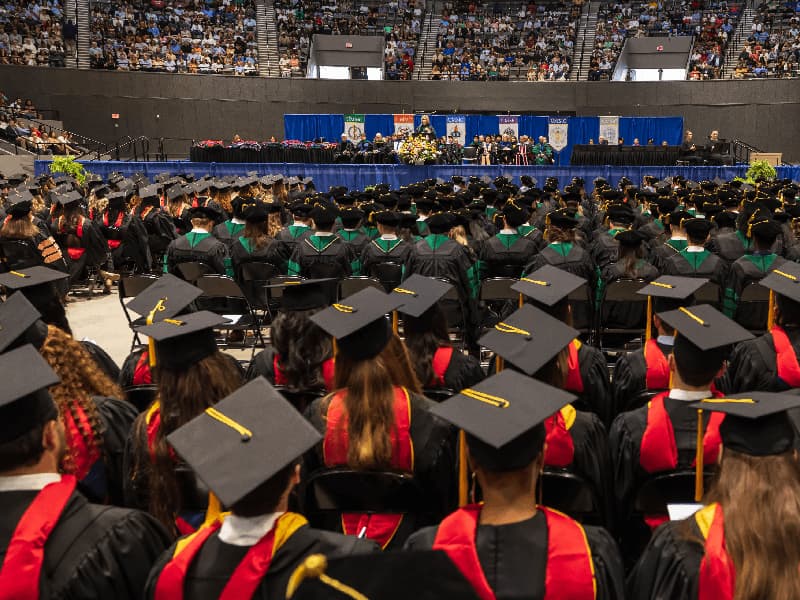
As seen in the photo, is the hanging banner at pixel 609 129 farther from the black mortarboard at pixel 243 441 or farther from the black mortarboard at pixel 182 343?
the black mortarboard at pixel 243 441

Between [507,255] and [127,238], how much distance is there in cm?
571

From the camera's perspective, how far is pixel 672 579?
2.11 metres

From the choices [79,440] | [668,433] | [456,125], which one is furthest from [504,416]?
[456,125]

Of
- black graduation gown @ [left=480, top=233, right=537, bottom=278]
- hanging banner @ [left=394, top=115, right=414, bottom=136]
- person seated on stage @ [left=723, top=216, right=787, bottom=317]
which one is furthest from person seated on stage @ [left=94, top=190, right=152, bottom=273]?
hanging banner @ [left=394, top=115, right=414, bottom=136]

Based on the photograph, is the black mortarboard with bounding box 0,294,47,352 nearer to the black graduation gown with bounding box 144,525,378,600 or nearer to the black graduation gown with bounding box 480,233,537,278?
the black graduation gown with bounding box 144,525,378,600

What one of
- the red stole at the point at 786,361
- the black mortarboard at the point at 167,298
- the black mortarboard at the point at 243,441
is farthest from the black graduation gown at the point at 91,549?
the red stole at the point at 786,361

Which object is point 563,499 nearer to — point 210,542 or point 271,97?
point 210,542

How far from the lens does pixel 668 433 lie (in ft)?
10.1

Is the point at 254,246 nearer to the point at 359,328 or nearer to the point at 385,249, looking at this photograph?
the point at 385,249

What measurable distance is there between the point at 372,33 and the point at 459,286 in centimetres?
2667

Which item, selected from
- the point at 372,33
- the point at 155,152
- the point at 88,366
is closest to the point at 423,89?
the point at 372,33

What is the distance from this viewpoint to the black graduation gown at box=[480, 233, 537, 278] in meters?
8.30

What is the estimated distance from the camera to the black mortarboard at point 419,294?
427 cm

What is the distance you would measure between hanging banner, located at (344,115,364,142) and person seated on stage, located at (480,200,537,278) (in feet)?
63.9
